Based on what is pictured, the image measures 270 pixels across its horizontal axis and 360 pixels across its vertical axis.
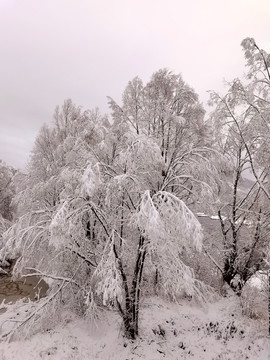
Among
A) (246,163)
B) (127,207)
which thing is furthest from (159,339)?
(246,163)

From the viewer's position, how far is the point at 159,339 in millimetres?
10031

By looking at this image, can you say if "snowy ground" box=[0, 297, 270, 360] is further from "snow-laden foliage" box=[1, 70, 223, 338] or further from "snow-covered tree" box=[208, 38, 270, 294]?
"snow-covered tree" box=[208, 38, 270, 294]

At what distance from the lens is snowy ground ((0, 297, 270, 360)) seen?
918cm

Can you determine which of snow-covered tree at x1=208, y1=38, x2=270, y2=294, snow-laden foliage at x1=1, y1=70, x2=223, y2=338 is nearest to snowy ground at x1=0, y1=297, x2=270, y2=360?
snow-laden foliage at x1=1, y1=70, x2=223, y2=338

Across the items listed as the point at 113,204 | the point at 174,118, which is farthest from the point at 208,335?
the point at 174,118

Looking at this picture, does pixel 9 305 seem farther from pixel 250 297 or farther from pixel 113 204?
pixel 250 297

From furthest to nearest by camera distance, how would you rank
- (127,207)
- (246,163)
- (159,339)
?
(246,163) → (159,339) → (127,207)

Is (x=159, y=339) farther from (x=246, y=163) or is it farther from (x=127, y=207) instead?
(x=246, y=163)

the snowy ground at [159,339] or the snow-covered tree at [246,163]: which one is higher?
the snow-covered tree at [246,163]

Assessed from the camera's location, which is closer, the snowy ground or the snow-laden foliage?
the snow-laden foliage

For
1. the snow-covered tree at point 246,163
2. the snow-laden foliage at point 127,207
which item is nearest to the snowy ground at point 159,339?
the snow-laden foliage at point 127,207

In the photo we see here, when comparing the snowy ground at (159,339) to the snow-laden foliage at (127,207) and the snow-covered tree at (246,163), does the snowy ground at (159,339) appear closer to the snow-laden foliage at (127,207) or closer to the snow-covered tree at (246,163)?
the snow-laden foliage at (127,207)

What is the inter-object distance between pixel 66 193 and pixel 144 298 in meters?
6.62

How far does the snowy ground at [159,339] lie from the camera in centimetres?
918
